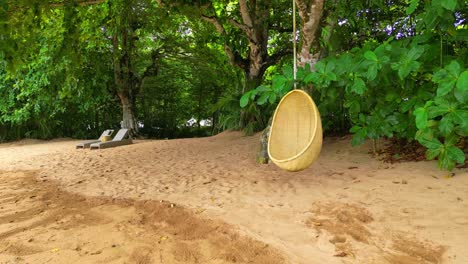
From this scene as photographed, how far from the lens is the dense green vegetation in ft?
12.9

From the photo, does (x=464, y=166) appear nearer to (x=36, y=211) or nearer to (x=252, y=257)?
(x=252, y=257)

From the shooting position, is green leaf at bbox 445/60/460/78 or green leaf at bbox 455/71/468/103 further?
green leaf at bbox 445/60/460/78

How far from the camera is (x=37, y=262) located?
270cm

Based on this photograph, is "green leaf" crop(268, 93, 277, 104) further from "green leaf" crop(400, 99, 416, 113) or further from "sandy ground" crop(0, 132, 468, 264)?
"green leaf" crop(400, 99, 416, 113)

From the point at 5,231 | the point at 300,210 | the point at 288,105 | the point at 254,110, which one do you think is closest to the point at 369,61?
the point at 288,105

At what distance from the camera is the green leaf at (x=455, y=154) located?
3.64 m

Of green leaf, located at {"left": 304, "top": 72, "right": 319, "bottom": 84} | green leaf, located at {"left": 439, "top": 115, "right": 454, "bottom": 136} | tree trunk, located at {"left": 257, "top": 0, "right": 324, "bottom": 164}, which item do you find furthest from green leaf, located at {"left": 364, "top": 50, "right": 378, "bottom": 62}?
tree trunk, located at {"left": 257, "top": 0, "right": 324, "bottom": 164}

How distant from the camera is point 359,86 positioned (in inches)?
162

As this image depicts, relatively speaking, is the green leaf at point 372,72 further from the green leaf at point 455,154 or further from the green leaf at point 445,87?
the green leaf at point 455,154

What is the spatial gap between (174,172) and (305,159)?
3.21 metres

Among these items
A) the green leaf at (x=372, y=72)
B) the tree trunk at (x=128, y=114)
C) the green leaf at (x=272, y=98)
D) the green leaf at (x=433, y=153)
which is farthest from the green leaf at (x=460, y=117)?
the tree trunk at (x=128, y=114)

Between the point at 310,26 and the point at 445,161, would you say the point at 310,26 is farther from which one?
the point at 445,161

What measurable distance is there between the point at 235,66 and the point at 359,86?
575 centimetres

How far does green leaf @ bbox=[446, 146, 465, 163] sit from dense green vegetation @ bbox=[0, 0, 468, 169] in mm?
20
